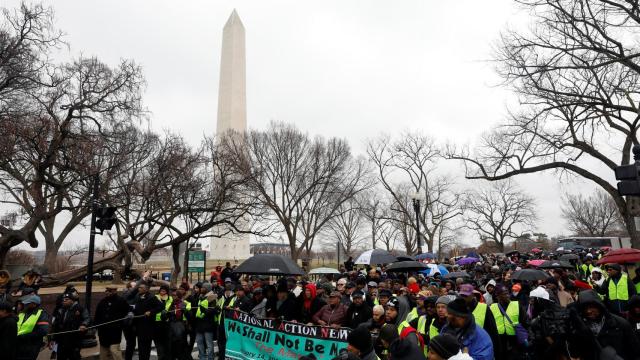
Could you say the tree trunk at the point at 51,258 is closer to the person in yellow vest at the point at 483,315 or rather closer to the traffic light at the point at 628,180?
the person in yellow vest at the point at 483,315

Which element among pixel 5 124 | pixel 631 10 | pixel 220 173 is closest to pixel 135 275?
pixel 220 173

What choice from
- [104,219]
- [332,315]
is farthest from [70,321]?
[332,315]

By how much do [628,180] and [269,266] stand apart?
6.90 meters

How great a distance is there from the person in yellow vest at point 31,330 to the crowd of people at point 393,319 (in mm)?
14

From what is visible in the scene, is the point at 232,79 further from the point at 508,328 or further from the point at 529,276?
the point at 508,328

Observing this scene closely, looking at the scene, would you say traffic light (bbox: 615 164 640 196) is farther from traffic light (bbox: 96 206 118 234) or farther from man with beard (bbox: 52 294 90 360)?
traffic light (bbox: 96 206 118 234)

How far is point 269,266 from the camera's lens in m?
9.22

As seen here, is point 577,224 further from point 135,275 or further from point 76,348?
point 76,348

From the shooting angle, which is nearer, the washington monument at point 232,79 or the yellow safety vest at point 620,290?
the yellow safety vest at point 620,290

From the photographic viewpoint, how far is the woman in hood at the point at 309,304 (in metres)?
7.94

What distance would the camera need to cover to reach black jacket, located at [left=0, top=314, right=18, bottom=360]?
18.8ft

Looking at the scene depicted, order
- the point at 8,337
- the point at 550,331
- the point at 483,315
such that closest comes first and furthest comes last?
1. the point at 550,331
2. the point at 8,337
3. the point at 483,315

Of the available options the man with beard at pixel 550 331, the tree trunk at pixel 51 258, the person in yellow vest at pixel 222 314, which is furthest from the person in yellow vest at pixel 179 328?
the tree trunk at pixel 51 258

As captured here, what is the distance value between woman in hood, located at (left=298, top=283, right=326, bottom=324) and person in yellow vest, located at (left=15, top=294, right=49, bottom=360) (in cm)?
430
